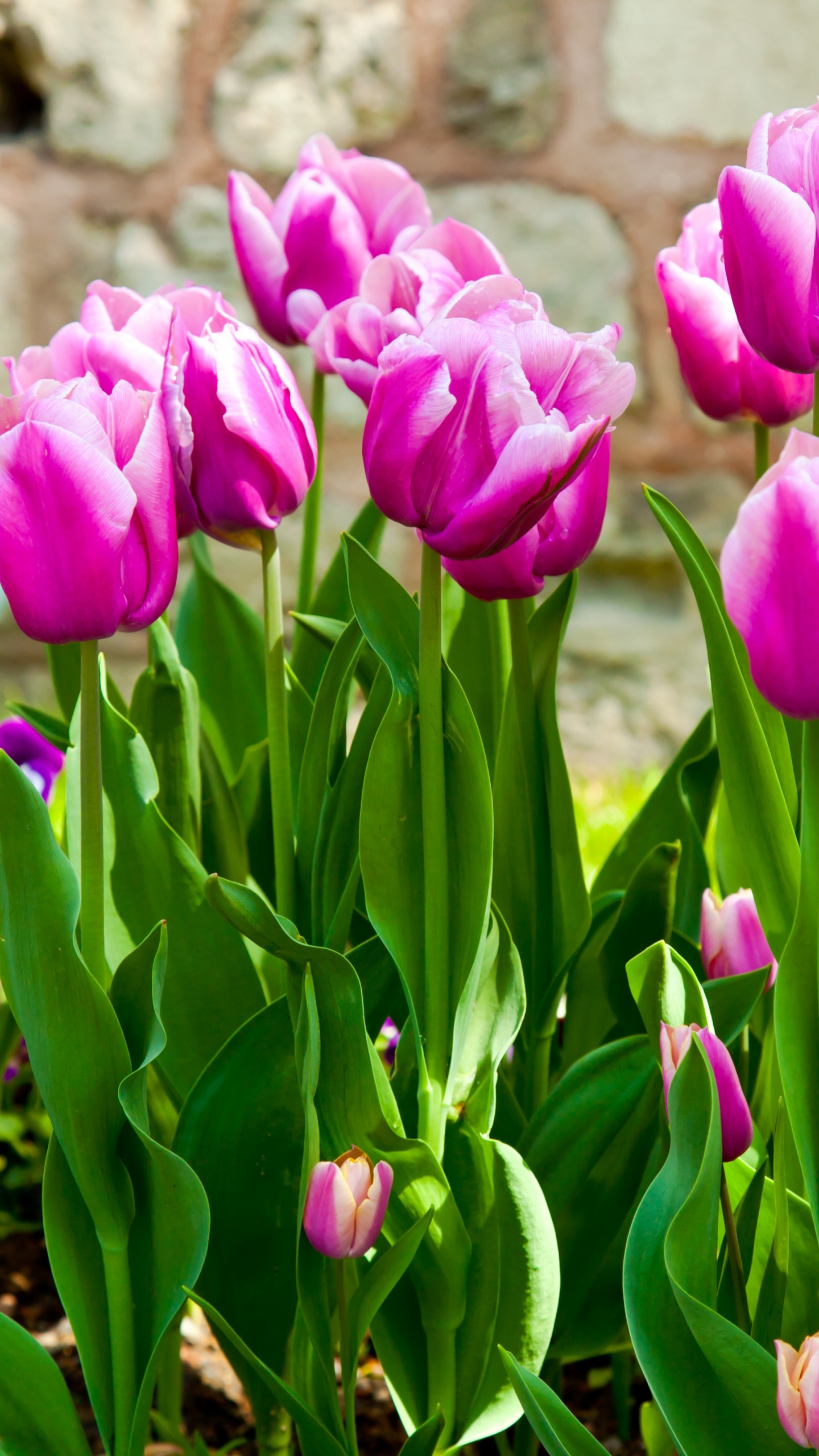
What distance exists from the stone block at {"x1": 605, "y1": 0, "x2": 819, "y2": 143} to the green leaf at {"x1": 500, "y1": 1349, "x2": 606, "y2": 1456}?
77.4 inches

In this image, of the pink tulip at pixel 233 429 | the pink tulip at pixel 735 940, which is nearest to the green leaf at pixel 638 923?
the pink tulip at pixel 735 940

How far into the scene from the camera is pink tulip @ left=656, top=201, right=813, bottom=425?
0.61m

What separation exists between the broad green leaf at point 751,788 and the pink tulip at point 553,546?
0.15 ft

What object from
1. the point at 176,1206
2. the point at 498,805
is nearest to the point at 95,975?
the point at 176,1206

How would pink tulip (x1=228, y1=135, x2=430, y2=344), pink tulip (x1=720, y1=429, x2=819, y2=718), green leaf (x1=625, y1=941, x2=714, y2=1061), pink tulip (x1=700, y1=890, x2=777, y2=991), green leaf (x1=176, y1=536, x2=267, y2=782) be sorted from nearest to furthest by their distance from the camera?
pink tulip (x1=720, y1=429, x2=819, y2=718), green leaf (x1=625, y1=941, x2=714, y2=1061), pink tulip (x1=700, y1=890, x2=777, y2=991), pink tulip (x1=228, y1=135, x2=430, y2=344), green leaf (x1=176, y1=536, x2=267, y2=782)

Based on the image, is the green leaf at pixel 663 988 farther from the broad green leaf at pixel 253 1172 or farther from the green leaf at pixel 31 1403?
the green leaf at pixel 31 1403

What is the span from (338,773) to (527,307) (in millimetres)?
230

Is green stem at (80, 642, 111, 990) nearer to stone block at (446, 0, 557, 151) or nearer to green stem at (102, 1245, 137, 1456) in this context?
green stem at (102, 1245, 137, 1456)

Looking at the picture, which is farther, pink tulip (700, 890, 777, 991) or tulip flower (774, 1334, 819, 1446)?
pink tulip (700, 890, 777, 991)

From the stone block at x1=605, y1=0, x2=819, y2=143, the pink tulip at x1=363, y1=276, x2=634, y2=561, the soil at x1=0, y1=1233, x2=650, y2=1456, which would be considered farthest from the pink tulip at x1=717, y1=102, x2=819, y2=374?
the stone block at x1=605, y1=0, x2=819, y2=143

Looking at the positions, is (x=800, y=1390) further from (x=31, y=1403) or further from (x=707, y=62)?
(x=707, y=62)

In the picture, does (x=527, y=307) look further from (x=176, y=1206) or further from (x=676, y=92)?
(x=676, y=92)

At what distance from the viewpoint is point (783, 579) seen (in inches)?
15.4

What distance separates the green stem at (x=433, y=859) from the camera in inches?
19.7
